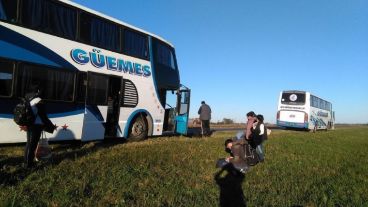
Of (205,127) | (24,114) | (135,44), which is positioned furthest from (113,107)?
(205,127)

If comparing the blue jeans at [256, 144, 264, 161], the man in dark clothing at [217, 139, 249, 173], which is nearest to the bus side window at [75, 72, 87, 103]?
the man in dark clothing at [217, 139, 249, 173]

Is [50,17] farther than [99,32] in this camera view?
No

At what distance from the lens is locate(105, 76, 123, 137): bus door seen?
13336mm

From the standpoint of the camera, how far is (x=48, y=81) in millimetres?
10727

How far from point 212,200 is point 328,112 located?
44055 millimetres

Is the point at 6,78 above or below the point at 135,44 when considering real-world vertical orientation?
below

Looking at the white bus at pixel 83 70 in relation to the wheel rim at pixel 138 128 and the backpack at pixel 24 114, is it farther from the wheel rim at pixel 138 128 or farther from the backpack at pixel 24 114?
the backpack at pixel 24 114

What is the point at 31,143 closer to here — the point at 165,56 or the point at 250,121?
the point at 250,121

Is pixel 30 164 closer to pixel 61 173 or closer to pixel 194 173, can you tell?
pixel 61 173

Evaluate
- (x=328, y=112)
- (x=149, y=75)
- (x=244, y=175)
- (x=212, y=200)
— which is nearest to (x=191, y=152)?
(x=244, y=175)

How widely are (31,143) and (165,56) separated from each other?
8.60 metres

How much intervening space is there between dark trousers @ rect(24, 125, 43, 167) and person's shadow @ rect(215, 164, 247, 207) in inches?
144

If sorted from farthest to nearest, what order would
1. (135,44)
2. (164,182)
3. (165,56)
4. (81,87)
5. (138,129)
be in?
(165,56) → (138,129) → (135,44) → (81,87) → (164,182)

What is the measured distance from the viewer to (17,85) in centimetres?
980
